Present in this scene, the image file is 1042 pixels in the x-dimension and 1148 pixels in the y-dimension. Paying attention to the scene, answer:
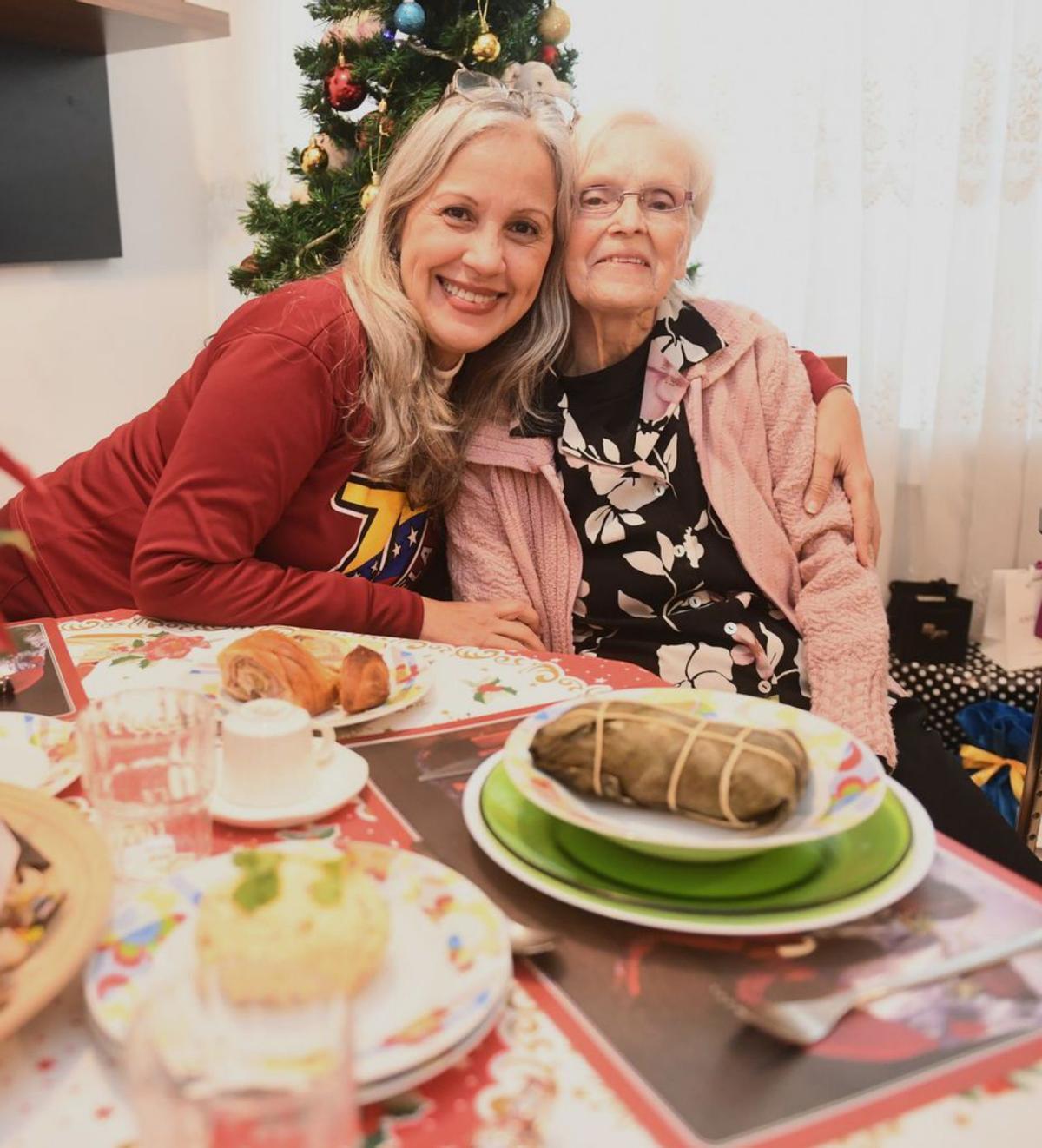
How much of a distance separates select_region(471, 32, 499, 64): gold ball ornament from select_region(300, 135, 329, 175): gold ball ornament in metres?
0.42

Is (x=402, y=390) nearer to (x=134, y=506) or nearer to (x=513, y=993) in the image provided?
(x=134, y=506)

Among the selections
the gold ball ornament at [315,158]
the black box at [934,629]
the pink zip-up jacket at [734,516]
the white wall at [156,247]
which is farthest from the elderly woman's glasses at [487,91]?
the white wall at [156,247]

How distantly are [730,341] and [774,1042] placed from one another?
4.37 feet

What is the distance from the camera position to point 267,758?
87 centimetres

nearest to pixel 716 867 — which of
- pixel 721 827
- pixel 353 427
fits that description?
pixel 721 827

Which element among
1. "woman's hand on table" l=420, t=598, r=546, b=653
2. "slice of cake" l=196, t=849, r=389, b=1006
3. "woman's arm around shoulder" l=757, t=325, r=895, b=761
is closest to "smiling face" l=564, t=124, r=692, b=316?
"woman's arm around shoulder" l=757, t=325, r=895, b=761

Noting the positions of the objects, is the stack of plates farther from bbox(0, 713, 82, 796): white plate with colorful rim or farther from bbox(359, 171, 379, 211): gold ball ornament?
bbox(359, 171, 379, 211): gold ball ornament

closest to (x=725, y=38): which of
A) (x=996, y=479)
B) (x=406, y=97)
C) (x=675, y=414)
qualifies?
(x=406, y=97)

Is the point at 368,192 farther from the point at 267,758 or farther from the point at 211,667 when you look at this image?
the point at 267,758

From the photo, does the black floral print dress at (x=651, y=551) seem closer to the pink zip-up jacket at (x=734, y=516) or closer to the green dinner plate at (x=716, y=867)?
the pink zip-up jacket at (x=734, y=516)

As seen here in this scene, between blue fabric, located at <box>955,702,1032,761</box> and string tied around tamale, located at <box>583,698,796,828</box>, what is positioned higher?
string tied around tamale, located at <box>583,698,796,828</box>

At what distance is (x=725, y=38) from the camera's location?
282 cm

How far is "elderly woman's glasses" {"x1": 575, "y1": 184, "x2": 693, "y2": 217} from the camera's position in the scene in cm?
168

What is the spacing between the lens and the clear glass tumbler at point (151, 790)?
2.71 feet
